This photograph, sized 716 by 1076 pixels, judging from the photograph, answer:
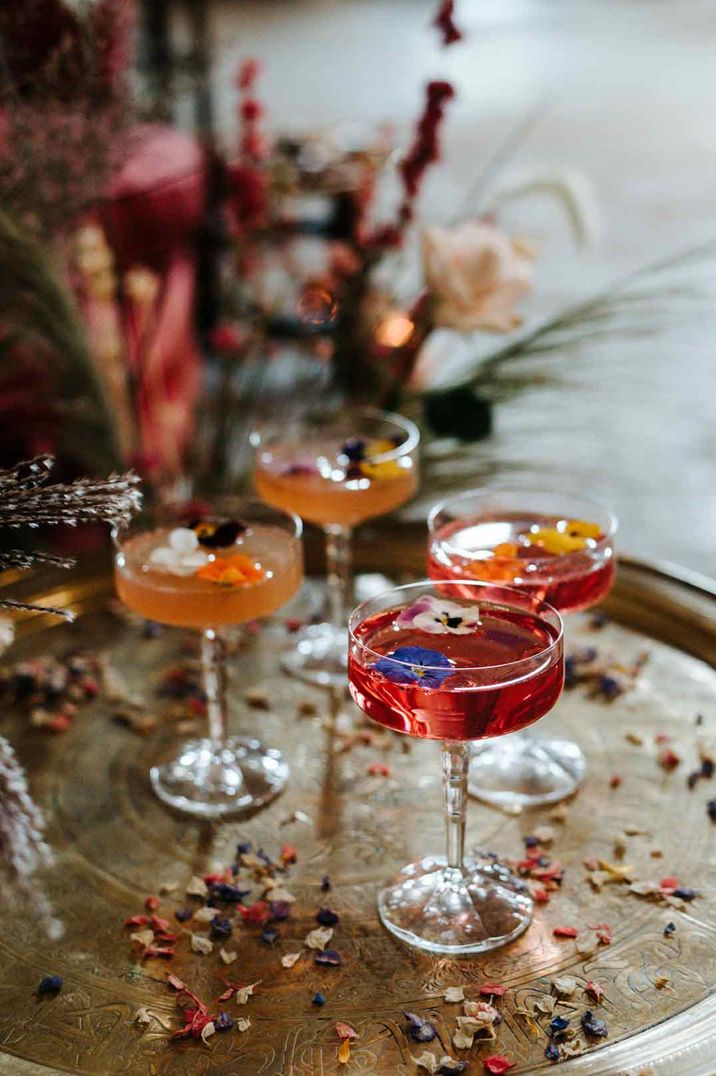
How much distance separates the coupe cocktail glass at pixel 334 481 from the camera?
1.65m

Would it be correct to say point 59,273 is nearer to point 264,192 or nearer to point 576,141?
point 264,192

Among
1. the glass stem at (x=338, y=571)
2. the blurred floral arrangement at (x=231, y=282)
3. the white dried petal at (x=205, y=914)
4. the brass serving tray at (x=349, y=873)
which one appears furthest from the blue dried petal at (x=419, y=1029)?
the blurred floral arrangement at (x=231, y=282)

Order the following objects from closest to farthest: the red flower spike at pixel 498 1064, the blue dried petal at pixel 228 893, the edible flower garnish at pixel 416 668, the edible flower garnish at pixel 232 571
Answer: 1. the red flower spike at pixel 498 1064
2. the edible flower garnish at pixel 416 668
3. the blue dried petal at pixel 228 893
4. the edible flower garnish at pixel 232 571

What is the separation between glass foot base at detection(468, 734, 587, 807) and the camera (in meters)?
1.38

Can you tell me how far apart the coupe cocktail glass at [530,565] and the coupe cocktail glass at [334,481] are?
0.52ft

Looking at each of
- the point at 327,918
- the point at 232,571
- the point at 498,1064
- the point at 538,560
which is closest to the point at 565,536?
the point at 538,560

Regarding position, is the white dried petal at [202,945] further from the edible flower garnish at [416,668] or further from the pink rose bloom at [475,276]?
the pink rose bloom at [475,276]

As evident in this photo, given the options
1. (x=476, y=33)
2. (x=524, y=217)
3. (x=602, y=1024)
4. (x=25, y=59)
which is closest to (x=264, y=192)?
(x=25, y=59)

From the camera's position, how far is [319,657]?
1667mm

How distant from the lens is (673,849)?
4.16 ft

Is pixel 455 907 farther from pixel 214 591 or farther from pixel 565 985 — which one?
pixel 214 591

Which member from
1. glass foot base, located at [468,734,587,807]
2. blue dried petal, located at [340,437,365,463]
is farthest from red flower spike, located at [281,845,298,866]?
blue dried petal, located at [340,437,365,463]

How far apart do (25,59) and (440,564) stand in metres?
0.95

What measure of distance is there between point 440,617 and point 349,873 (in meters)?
0.27
